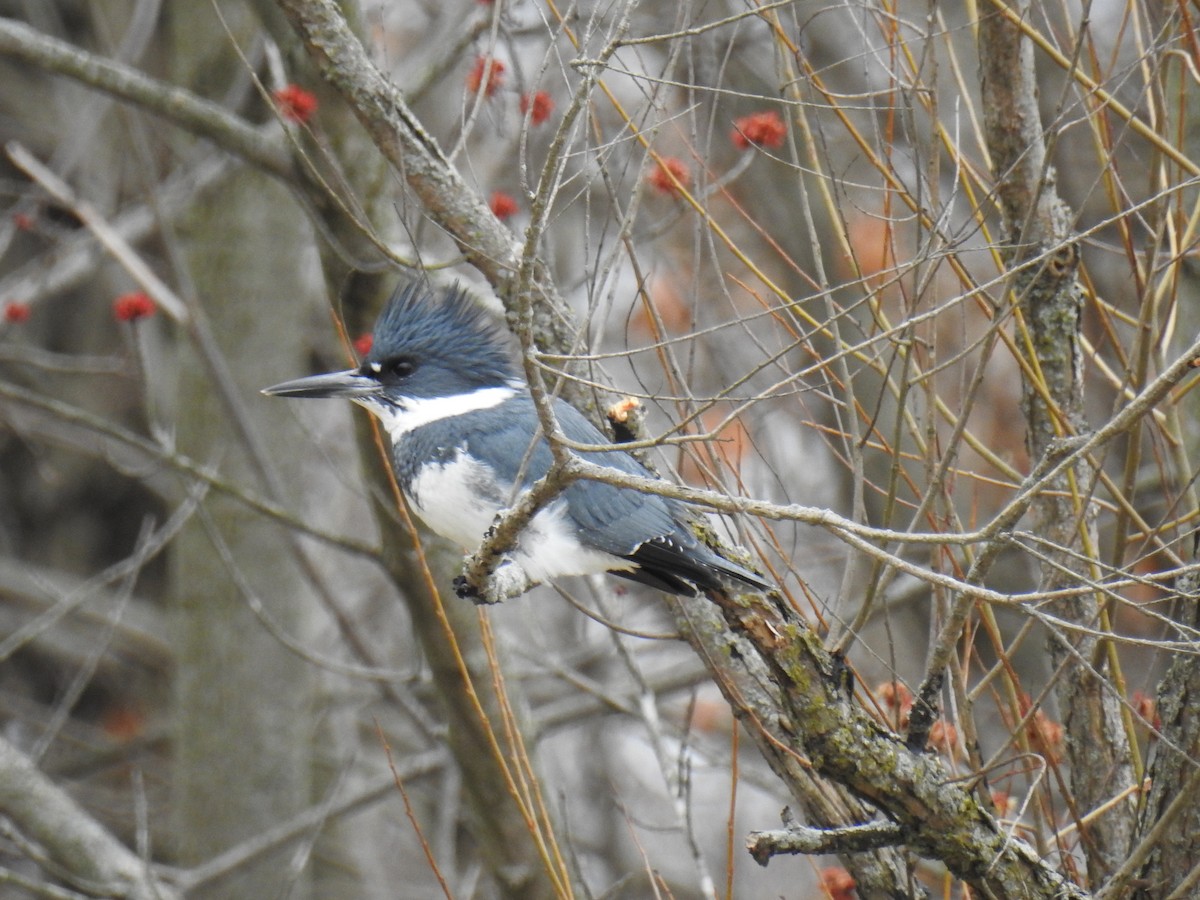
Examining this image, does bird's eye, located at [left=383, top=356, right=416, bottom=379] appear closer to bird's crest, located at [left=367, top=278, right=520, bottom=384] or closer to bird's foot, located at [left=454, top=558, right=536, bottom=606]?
bird's crest, located at [left=367, top=278, right=520, bottom=384]

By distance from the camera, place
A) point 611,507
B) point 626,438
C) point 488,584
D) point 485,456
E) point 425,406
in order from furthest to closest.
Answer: point 425,406
point 485,456
point 611,507
point 626,438
point 488,584

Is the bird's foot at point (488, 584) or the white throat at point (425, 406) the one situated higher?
the white throat at point (425, 406)

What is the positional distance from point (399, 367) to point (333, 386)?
17 centimetres

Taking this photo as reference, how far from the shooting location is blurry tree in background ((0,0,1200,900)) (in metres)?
2.33

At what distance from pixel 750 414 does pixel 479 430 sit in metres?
2.09

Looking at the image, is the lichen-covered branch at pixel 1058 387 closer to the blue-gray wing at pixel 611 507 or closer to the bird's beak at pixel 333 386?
the blue-gray wing at pixel 611 507

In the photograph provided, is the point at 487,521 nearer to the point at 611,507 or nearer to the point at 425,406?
the point at 611,507

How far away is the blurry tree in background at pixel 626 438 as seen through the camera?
233cm

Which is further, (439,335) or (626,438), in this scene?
(439,335)

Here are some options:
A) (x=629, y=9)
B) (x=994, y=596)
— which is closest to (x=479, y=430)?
(x=629, y=9)

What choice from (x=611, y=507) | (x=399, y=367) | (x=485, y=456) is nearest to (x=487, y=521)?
(x=485, y=456)

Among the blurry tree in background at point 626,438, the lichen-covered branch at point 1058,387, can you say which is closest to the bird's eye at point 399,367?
the blurry tree in background at point 626,438

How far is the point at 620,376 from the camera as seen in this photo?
7422 mm

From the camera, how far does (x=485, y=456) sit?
9.76 feet
